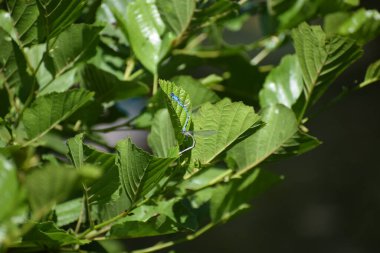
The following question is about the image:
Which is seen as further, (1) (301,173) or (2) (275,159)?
(1) (301,173)

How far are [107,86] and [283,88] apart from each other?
187mm

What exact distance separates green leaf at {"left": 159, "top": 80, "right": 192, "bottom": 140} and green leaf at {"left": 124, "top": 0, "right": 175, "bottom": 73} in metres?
0.19

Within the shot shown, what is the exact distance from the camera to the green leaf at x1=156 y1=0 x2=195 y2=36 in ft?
2.01

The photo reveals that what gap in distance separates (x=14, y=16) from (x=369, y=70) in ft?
1.13

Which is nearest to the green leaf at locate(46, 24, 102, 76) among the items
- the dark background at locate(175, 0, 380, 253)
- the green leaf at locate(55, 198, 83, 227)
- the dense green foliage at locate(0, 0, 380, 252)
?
the dense green foliage at locate(0, 0, 380, 252)

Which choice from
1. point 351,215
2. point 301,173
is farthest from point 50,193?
point 301,173

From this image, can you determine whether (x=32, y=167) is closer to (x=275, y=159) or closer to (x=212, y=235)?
(x=275, y=159)

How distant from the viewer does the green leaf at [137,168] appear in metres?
0.45

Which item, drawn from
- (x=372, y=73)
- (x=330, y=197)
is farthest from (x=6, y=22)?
(x=330, y=197)

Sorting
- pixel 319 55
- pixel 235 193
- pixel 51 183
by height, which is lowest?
pixel 235 193

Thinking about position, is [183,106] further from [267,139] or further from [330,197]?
[330,197]

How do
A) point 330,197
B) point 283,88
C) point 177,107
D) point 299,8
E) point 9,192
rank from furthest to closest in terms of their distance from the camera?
point 330,197 < point 299,8 < point 283,88 < point 177,107 < point 9,192

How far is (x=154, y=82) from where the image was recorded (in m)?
0.63

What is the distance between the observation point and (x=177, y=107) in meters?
0.44
